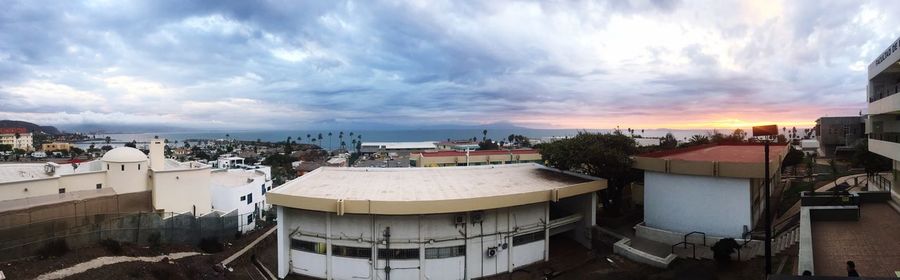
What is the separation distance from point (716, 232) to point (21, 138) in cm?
19596

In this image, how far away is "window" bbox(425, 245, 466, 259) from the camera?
19.0 metres

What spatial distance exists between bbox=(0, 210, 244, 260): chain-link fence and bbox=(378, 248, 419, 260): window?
13.8 meters

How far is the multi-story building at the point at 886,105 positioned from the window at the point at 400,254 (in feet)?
67.1

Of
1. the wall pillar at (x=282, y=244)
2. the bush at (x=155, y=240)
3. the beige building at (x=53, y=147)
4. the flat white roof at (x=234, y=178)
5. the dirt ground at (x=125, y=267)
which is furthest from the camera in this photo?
the beige building at (x=53, y=147)

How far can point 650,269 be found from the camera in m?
18.8

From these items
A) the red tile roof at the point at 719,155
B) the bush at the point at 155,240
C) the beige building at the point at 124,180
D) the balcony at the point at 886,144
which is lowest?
the bush at the point at 155,240

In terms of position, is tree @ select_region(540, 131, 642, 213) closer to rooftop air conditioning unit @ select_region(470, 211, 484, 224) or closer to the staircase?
the staircase

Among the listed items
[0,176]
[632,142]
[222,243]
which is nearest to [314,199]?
[222,243]

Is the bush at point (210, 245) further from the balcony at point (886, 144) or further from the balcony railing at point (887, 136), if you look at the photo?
the balcony railing at point (887, 136)

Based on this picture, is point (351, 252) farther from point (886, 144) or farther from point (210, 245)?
point (886, 144)

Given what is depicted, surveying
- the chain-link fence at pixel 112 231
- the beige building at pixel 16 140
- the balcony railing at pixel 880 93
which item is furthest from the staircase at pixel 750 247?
the beige building at pixel 16 140

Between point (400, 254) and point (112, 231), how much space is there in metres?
15.3

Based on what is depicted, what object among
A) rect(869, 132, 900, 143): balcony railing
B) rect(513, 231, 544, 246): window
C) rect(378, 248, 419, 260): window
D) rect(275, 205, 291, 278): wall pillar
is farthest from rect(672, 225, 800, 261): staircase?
rect(275, 205, 291, 278): wall pillar

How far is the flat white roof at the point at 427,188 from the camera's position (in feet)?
58.6
